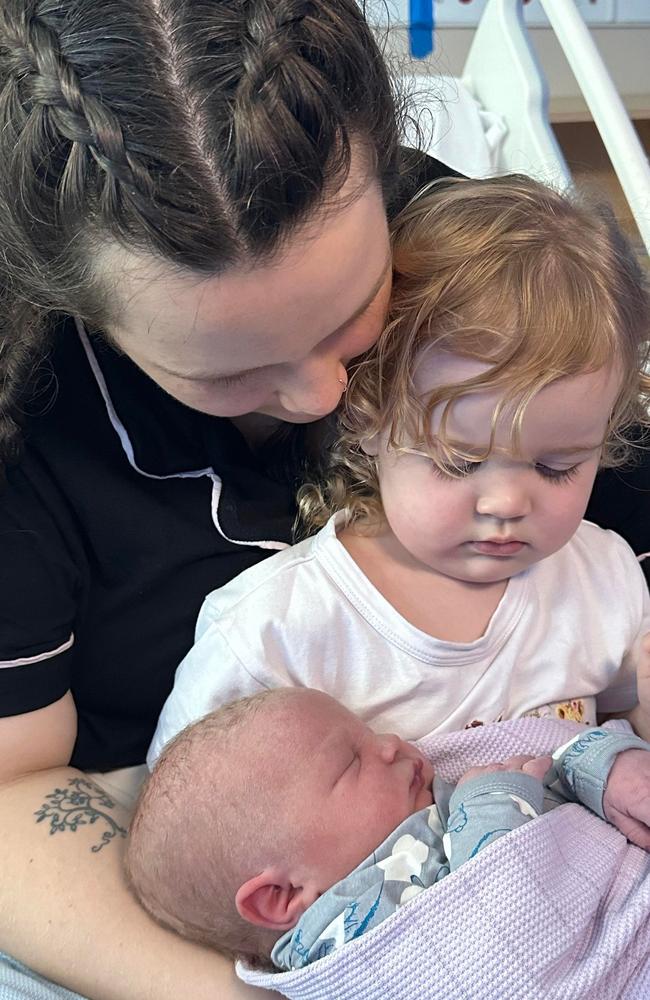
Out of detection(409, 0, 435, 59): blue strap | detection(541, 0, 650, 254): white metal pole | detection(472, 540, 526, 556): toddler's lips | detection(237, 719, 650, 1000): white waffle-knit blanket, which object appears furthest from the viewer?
detection(409, 0, 435, 59): blue strap

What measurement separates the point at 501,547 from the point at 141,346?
465 millimetres

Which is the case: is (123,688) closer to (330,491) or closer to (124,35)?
(330,491)

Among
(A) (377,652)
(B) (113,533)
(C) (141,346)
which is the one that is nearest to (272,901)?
(A) (377,652)

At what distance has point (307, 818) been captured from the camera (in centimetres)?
94

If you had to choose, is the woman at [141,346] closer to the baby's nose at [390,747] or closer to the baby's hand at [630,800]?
the baby's nose at [390,747]

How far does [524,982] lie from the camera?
0.83 meters

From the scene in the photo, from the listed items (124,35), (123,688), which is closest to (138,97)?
(124,35)

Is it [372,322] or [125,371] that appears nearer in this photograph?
[372,322]

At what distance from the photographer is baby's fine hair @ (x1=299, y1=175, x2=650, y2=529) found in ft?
3.20

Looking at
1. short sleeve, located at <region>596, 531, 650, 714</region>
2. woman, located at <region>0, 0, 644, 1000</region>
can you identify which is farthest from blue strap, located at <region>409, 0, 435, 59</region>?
short sleeve, located at <region>596, 531, 650, 714</region>

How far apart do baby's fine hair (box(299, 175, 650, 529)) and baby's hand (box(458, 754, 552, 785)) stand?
0.32m

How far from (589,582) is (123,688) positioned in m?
0.60

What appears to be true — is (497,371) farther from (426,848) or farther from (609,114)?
(609,114)

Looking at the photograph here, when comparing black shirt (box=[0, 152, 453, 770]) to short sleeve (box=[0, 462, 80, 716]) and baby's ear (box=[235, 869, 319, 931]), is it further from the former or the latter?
baby's ear (box=[235, 869, 319, 931])
